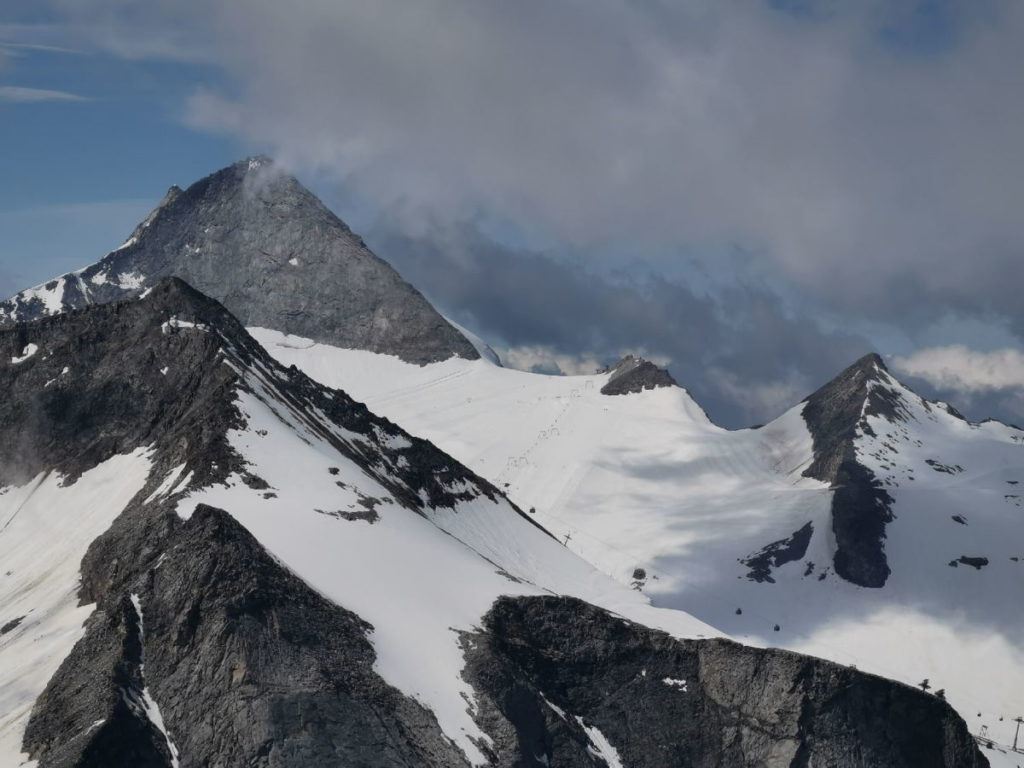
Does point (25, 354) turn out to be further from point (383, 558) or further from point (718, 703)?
point (718, 703)

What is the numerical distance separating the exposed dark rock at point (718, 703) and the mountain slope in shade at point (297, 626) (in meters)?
0.20

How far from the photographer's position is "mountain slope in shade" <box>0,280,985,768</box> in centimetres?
8231

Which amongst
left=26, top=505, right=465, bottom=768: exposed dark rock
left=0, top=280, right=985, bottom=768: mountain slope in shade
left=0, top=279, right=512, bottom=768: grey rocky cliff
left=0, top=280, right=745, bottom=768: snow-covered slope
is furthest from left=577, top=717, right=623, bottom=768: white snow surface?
left=0, top=279, right=512, bottom=768: grey rocky cliff

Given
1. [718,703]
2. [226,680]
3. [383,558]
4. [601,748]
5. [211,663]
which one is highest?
[718,703]

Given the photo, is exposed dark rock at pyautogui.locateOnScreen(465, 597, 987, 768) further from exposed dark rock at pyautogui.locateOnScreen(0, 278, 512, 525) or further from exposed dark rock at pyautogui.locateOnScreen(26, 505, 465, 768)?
exposed dark rock at pyautogui.locateOnScreen(0, 278, 512, 525)

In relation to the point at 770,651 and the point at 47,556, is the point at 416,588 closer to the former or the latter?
the point at 770,651

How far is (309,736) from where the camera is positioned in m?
79.8

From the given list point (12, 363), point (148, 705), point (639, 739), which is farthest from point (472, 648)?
point (12, 363)

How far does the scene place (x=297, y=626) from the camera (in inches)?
3455

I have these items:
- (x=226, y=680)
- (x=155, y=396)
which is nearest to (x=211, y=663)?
(x=226, y=680)

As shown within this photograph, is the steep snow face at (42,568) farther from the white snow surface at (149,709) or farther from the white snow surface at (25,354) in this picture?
the white snow surface at (25,354)

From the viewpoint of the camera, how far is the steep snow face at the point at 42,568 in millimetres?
90500

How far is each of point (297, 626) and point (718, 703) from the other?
4291cm

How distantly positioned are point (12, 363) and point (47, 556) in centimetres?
4919
